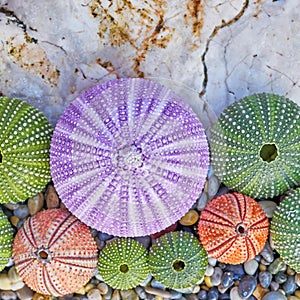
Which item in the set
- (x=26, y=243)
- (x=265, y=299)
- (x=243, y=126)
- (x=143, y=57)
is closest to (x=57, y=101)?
(x=143, y=57)

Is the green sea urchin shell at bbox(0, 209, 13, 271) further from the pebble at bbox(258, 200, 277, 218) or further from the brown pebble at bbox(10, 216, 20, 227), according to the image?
the pebble at bbox(258, 200, 277, 218)

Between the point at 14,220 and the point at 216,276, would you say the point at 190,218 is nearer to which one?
the point at 216,276

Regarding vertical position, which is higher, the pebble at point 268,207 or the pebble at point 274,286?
the pebble at point 268,207

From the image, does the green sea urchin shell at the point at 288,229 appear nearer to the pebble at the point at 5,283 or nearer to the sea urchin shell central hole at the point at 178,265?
the sea urchin shell central hole at the point at 178,265

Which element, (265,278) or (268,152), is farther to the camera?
(265,278)

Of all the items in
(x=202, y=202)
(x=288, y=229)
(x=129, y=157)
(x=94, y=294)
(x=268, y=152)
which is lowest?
(x=94, y=294)

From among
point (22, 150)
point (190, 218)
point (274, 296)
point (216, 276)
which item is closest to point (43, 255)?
point (22, 150)

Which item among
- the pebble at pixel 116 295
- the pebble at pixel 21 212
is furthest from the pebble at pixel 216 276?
the pebble at pixel 21 212
